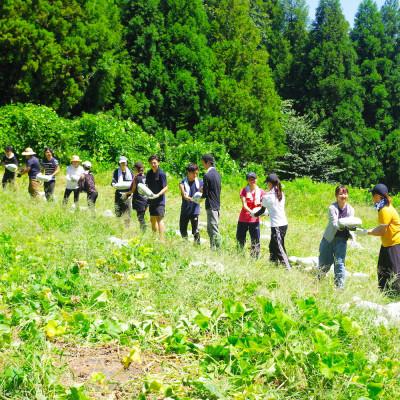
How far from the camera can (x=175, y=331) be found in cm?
360

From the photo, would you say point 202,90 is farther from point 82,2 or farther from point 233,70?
point 82,2

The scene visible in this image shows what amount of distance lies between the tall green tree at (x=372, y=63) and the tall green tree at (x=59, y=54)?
17.6 meters

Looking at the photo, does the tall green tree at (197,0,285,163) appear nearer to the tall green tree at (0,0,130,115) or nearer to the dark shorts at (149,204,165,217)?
the tall green tree at (0,0,130,115)

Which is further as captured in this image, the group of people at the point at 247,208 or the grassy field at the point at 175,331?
the group of people at the point at 247,208

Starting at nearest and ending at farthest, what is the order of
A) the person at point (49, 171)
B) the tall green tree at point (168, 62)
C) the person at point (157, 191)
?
the person at point (157, 191), the person at point (49, 171), the tall green tree at point (168, 62)

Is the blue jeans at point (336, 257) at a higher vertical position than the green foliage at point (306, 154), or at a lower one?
lower

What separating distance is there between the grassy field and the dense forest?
613 inches

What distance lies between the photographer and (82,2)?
20.7m

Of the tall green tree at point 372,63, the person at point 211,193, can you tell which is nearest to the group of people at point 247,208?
the person at point 211,193

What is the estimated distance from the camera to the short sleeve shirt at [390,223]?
6270 millimetres

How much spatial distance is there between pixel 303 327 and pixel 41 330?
178 centimetres

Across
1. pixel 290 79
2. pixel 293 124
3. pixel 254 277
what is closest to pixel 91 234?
pixel 254 277

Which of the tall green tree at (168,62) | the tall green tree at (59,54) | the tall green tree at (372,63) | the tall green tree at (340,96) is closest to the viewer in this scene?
the tall green tree at (59,54)

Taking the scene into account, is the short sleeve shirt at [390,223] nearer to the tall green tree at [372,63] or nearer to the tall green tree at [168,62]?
the tall green tree at [168,62]
